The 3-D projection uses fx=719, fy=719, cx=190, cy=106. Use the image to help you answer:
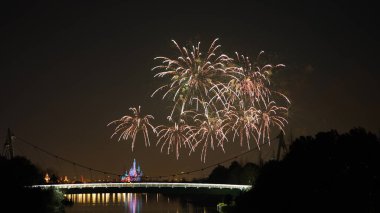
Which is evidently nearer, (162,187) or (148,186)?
(162,187)

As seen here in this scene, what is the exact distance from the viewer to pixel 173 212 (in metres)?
128

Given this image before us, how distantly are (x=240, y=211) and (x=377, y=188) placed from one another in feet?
113

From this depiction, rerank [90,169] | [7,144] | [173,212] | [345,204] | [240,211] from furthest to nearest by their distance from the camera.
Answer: [90,169], [7,144], [173,212], [240,211], [345,204]

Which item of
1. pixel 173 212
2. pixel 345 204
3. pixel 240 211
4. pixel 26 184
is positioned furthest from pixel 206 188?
pixel 345 204

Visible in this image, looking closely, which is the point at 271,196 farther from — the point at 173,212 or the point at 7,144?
the point at 7,144

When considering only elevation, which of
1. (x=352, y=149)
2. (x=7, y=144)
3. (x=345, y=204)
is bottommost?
(x=345, y=204)

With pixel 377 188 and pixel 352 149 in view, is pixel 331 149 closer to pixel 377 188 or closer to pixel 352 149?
pixel 352 149

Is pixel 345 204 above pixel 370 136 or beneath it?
beneath

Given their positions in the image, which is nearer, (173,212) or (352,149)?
(352,149)

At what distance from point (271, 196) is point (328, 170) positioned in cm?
1287

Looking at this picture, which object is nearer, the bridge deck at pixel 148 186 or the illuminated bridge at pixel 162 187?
the bridge deck at pixel 148 186

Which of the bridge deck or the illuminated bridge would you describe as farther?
the illuminated bridge

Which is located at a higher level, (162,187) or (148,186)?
(148,186)

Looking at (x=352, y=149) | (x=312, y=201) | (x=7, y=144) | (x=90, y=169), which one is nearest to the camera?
(x=312, y=201)
